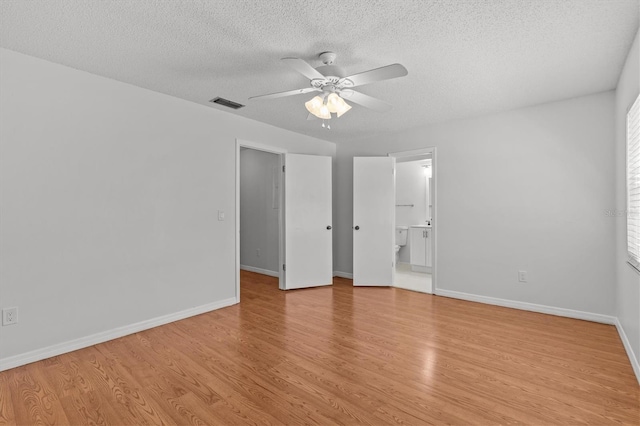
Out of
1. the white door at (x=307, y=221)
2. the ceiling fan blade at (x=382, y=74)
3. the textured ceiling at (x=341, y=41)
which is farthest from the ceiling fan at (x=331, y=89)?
the white door at (x=307, y=221)

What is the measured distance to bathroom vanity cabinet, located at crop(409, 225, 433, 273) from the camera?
5781mm

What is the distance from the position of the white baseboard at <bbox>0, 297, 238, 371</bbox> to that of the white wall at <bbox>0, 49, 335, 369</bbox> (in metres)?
0.02

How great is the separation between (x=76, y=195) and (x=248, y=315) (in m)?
2.02

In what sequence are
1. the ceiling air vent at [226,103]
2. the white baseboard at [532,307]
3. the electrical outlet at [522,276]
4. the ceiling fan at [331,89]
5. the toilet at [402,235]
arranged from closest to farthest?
1. the ceiling fan at [331,89]
2. the white baseboard at [532,307]
3. the ceiling air vent at [226,103]
4. the electrical outlet at [522,276]
5. the toilet at [402,235]

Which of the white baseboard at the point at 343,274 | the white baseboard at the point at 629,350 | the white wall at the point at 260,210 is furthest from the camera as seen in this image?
the white wall at the point at 260,210

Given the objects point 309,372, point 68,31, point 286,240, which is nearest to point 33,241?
point 68,31

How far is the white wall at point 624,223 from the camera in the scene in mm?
2254

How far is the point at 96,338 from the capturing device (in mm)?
2797

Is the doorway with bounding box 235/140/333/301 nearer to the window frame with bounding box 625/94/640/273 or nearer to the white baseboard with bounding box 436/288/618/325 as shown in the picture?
the white baseboard with bounding box 436/288/618/325

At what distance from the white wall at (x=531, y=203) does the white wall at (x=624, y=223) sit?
194 millimetres

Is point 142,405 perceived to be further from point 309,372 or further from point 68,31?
point 68,31

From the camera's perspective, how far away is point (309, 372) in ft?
7.46

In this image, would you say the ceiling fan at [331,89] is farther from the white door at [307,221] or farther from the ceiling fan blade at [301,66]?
the white door at [307,221]

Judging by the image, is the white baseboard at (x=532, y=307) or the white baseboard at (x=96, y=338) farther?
the white baseboard at (x=532, y=307)
